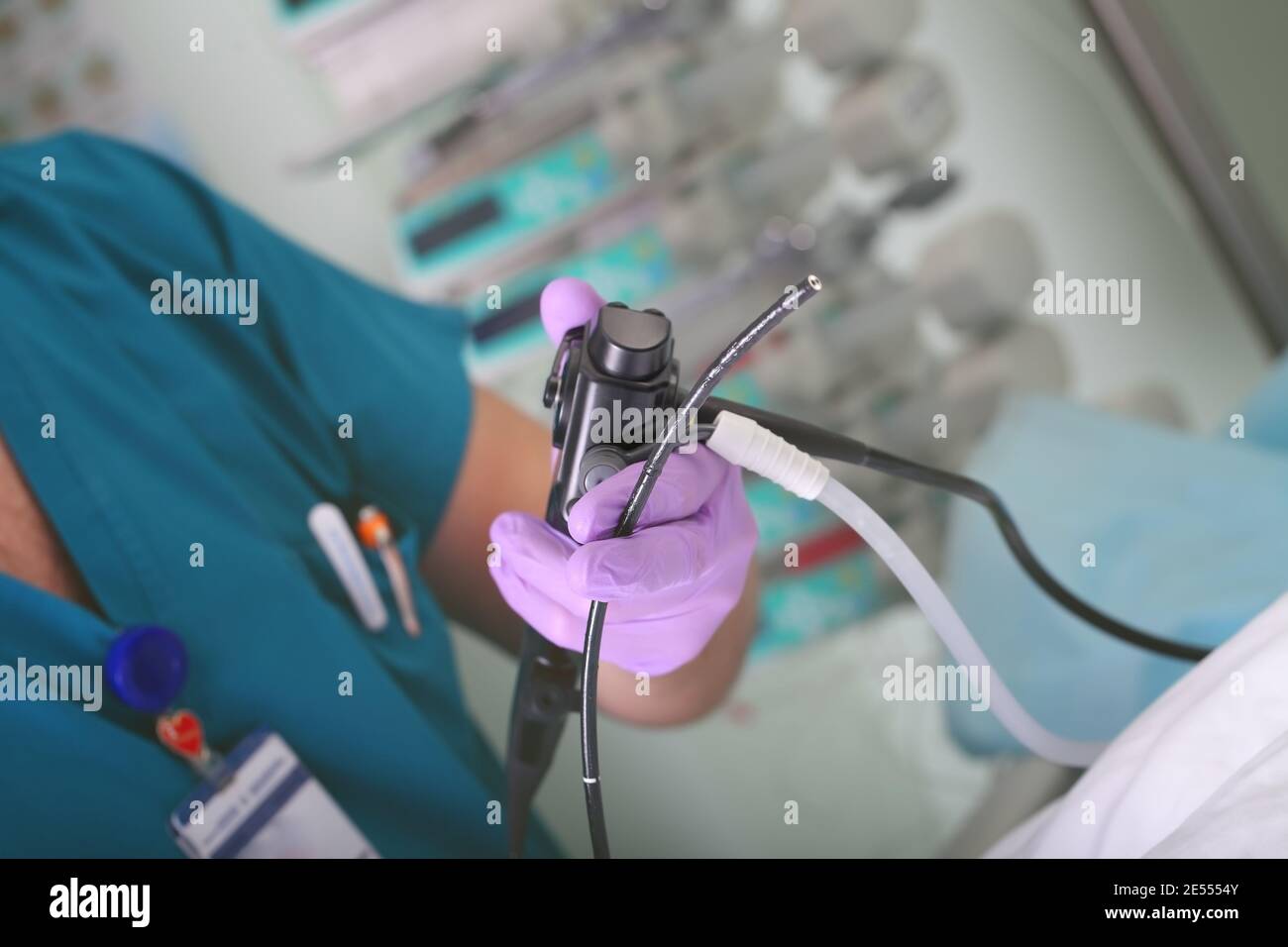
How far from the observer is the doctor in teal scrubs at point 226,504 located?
1.77ft

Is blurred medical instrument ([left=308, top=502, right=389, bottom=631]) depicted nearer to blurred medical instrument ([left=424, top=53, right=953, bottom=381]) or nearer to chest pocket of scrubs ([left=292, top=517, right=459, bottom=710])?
chest pocket of scrubs ([left=292, top=517, right=459, bottom=710])

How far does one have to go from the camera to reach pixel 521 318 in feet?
3.60

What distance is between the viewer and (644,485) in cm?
38

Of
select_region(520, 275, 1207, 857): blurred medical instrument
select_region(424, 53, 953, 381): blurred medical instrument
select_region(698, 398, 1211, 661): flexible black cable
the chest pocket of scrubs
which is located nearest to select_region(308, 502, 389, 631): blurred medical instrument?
the chest pocket of scrubs

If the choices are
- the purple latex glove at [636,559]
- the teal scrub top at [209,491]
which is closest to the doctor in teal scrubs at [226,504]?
the teal scrub top at [209,491]

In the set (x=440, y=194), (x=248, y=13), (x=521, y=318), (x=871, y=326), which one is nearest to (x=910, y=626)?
(x=871, y=326)

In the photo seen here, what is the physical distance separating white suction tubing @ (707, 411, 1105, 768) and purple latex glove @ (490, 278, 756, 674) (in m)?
0.04

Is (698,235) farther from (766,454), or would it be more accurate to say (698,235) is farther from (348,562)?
(766,454)

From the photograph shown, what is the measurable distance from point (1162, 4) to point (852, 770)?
1051mm

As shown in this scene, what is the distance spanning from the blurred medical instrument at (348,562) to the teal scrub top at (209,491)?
A: 0.05 ft

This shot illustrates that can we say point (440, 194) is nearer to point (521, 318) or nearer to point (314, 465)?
point (521, 318)

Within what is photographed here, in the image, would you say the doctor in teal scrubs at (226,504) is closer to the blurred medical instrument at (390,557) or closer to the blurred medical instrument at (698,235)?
the blurred medical instrument at (390,557)

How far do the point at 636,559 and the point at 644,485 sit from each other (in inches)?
1.2

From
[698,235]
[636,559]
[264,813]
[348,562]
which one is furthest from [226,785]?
[698,235]
